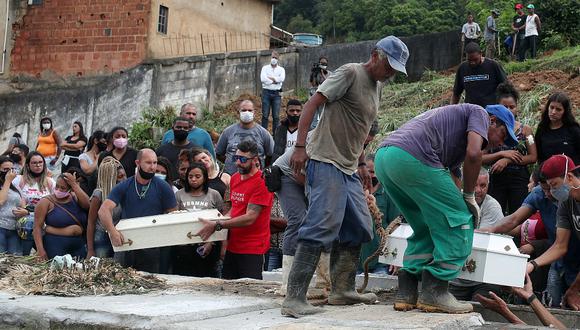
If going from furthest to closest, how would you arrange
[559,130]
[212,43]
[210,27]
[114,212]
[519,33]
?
[212,43] → [210,27] → [519,33] → [114,212] → [559,130]

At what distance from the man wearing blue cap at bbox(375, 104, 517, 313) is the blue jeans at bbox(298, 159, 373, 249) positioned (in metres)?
0.28

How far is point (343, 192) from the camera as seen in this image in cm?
677

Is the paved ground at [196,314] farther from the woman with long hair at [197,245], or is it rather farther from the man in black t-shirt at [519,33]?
the man in black t-shirt at [519,33]

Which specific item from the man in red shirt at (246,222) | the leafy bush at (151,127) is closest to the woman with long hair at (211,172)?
the man in red shirt at (246,222)

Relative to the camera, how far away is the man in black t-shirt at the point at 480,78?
444 inches

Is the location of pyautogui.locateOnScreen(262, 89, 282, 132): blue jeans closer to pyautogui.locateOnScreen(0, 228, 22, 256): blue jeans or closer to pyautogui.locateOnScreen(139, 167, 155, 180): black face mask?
pyautogui.locateOnScreen(0, 228, 22, 256): blue jeans

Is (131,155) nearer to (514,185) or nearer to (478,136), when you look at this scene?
(514,185)

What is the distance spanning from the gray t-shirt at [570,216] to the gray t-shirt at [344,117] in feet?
6.37

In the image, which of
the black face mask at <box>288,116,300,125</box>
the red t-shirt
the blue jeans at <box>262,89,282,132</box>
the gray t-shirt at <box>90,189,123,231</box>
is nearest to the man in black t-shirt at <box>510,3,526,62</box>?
the blue jeans at <box>262,89,282,132</box>

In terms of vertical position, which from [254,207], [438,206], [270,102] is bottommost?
[254,207]

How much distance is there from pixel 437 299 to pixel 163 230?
359 cm

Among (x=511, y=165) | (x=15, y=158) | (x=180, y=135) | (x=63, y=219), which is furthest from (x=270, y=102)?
(x=511, y=165)

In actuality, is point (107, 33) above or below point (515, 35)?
below

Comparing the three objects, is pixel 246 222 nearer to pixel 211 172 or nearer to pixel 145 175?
pixel 145 175
